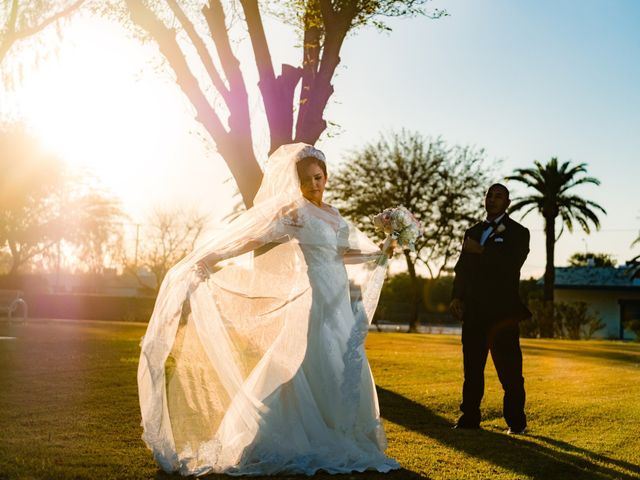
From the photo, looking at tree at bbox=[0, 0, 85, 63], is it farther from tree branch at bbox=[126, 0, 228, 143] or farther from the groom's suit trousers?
the groom's suit trousers

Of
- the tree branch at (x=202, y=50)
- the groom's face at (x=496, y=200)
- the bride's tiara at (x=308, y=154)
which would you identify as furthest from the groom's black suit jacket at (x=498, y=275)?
the tree branch at (x=202, y=50)

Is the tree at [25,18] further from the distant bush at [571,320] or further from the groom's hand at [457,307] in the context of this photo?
the distant bush at [571,320]

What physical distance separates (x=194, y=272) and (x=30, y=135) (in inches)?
1588

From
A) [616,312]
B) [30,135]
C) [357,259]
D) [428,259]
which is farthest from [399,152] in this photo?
[357,259]

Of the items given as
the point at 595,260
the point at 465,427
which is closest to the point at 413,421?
the point at 465,427

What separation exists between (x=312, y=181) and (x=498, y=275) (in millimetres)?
2640

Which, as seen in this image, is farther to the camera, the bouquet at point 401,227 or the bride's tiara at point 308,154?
the bouquet at point 401,227

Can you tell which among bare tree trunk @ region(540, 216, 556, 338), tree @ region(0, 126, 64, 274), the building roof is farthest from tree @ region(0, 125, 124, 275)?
the building roof

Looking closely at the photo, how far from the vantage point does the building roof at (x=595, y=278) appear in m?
62.5

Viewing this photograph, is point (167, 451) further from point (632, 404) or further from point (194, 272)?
point (632, 404)

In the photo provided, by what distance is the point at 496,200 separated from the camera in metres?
8.50

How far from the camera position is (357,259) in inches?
305

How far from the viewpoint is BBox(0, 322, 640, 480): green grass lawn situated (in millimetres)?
6539

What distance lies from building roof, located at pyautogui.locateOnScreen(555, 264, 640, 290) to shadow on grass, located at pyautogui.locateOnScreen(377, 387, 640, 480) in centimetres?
5597
